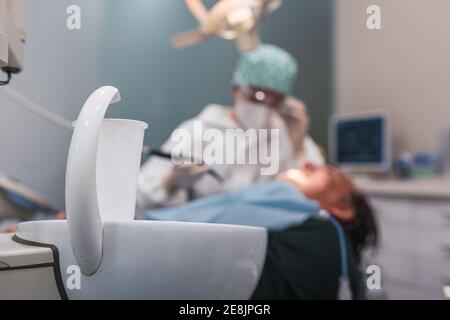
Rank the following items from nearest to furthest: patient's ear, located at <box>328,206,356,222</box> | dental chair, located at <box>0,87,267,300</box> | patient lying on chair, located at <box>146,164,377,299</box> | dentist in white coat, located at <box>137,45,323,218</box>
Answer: dental chair, located at <box>0,87,267,300</box> → dentist in white coat, located at <box>137,45,323,218</box> → patient lying on chair, located at <box>146,164,377,299</box> → patient's ear, located at <box>328,206,356,222</box>

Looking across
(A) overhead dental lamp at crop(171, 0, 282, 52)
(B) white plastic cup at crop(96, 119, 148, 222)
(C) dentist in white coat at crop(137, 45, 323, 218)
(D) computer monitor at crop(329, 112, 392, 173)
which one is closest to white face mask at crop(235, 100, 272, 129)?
(C) dentist in white coat at crop(137, 45, 323, 218)

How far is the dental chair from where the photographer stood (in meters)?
0.32

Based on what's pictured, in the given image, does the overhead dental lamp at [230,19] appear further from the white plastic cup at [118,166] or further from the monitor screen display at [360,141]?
the monitor screen display at [360,141]

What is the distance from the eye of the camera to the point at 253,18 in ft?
4.03

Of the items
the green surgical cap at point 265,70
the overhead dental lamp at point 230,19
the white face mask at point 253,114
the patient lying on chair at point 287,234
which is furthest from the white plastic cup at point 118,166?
the green surgical cap at point 265,70

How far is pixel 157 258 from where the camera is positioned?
0.34 meters

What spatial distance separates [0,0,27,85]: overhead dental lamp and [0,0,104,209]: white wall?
0.03m

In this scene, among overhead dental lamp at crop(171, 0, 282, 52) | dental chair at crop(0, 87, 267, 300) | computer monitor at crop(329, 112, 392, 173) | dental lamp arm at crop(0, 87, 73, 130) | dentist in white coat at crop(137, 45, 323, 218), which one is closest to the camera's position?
dental chair at crop(0, 87, 267, 300)

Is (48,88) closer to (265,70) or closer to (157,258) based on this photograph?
(157,258)

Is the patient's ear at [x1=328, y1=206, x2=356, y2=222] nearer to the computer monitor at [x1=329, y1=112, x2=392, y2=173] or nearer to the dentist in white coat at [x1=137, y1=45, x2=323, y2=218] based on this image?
the dentist in white coat at [x1=137, y1=45, x2=323, y2=218]

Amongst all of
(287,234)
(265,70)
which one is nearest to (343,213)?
(287,234)
